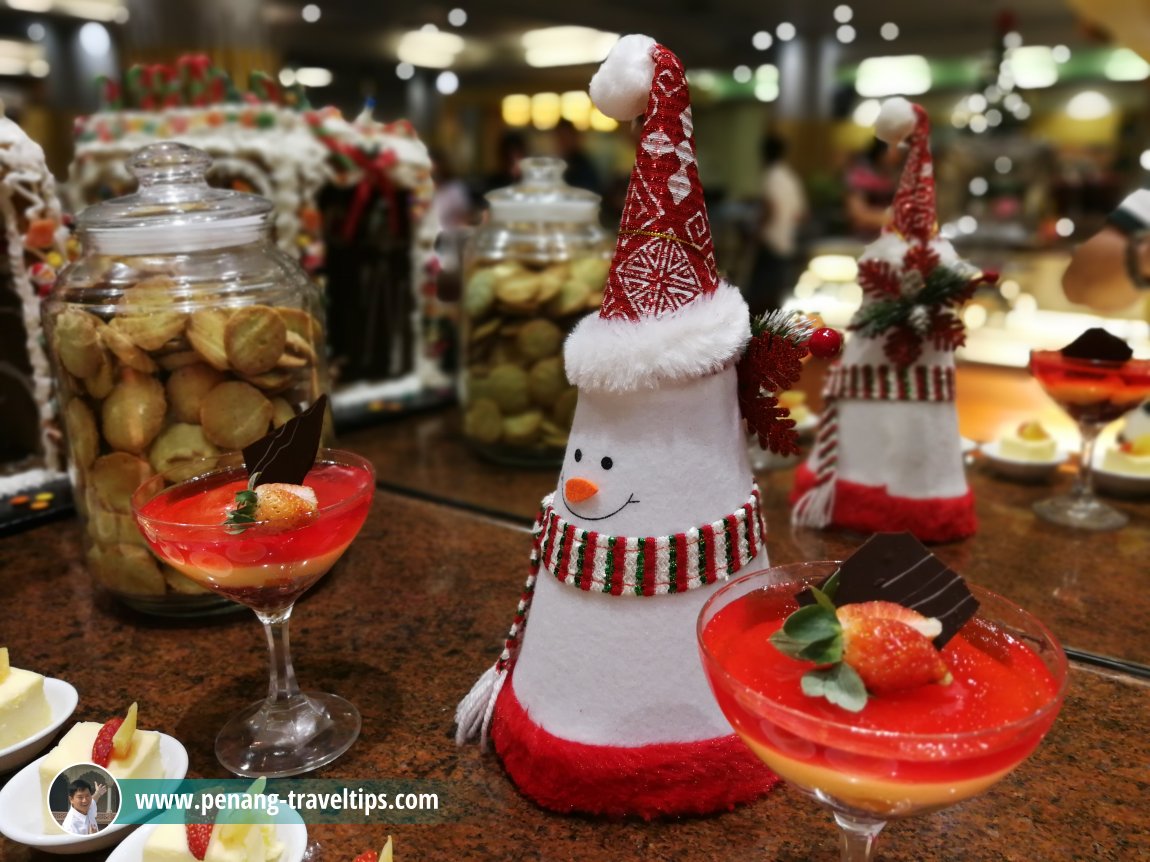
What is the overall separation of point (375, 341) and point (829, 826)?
60.4 inches

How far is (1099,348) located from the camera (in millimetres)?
1248

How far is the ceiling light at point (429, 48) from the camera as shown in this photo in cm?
781

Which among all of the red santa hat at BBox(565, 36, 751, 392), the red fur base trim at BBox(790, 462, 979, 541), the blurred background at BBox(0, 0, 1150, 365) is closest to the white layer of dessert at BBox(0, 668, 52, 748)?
the red santa hat at BBox(565, 36, 751, 392)

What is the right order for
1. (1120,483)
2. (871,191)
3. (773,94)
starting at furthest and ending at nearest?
(773,94), (871,191), (1120,483)

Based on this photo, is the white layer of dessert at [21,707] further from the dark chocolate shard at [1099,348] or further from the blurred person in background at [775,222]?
the blurred person in background at [775,222]

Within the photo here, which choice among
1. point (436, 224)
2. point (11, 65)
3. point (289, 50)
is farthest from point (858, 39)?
point (436, 224)

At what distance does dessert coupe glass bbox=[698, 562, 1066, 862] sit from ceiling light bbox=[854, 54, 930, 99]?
950cm

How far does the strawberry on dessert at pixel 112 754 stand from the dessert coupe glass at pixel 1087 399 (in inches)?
47.7

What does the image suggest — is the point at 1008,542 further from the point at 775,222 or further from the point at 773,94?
the point at 773,94

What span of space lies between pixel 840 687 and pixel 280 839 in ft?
1.36

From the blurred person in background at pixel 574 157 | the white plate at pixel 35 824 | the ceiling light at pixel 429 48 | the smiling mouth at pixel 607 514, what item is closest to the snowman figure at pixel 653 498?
the smiling mouth at pixel 607 514

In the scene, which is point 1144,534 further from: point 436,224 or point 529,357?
point 436,224

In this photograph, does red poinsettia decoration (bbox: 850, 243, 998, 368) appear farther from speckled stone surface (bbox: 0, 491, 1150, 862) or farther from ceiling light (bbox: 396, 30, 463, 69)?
ceiling light (bbox: 396, 30, 463, 69)

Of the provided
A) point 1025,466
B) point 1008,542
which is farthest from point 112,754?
point 1025,466
